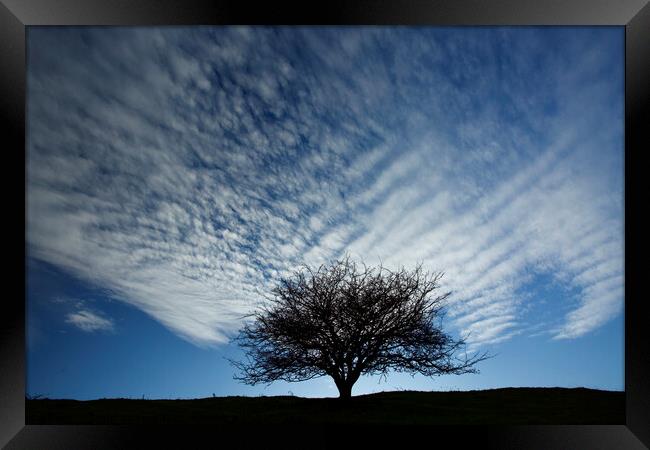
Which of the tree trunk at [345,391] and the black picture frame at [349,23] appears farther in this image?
the tree trunk at [345,391]

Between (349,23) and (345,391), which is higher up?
(349,23)

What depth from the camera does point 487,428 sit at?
3973 mm

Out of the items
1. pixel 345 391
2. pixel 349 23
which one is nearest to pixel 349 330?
pixel 345 391

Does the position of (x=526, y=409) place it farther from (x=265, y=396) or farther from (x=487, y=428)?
(x=265, y=396)

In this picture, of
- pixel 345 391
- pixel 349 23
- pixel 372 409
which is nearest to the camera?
pixel 349 23

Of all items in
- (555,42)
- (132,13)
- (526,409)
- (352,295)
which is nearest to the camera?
(132,13)

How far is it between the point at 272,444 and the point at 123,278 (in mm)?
3361

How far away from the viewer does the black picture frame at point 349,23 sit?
384 cm

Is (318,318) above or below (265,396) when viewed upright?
above

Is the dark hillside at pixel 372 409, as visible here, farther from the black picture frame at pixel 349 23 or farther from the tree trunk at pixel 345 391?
the black picture frame at pixel 349 23

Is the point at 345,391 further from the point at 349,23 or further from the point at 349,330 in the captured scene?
the point at 349,23

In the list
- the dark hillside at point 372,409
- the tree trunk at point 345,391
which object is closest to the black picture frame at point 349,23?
the dark hillside at point 372,409

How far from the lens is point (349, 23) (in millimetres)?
3992
